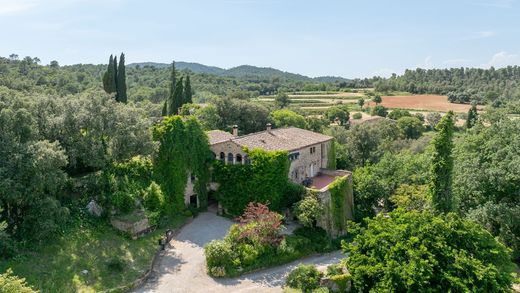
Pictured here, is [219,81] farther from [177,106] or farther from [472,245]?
[472,245]

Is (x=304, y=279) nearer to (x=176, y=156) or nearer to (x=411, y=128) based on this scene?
(x=176, y=156)

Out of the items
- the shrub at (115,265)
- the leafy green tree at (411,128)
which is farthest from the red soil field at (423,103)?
the shrub at (115,265)

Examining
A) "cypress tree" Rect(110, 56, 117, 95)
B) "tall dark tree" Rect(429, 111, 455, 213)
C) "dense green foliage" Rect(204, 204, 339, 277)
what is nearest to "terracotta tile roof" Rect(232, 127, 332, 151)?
"dense green foliage" Rect(204, 204, 339, 277)

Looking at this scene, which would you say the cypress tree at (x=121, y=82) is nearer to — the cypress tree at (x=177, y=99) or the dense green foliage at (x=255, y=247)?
the cypress tree at (x=177, y=99)

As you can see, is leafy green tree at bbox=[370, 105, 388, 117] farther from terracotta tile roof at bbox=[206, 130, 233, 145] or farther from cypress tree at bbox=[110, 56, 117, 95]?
terracotta tile roof at bbox=[206, 130, 233, 145]

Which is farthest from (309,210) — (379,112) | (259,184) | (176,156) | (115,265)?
(379,112)

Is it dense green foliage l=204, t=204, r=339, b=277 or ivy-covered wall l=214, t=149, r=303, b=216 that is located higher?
ivy-covered wall l=214, t=149, r=303, b=216
